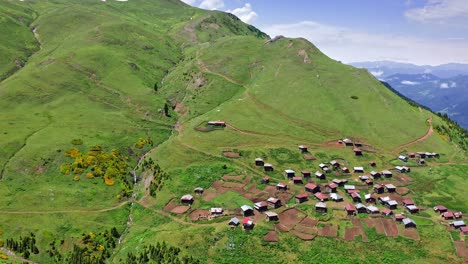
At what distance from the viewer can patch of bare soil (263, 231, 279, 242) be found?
9550cm

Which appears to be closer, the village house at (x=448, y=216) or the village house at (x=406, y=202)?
the village house at (x=448, y=216)

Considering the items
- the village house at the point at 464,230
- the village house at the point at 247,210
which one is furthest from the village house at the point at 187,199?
the village house at the point at 464,230

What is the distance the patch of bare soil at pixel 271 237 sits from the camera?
95500 millimetres

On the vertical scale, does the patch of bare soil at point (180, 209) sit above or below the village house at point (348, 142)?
below

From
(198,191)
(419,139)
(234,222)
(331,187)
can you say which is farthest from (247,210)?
(419,139)

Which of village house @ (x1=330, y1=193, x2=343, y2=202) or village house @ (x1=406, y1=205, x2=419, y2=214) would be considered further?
village house @ (x1=330, y1=193, x2=343, y2=202)

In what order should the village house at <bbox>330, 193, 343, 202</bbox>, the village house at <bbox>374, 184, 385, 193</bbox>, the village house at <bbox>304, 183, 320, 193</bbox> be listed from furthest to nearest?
the village house at <bbox>374, 184, 385, 193</bbox> < the village house at <bbox>304, 183, 320, 193</bbox> < the village house at <bbox>330, 193, 343, 202</bbox>

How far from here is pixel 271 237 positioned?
9631cm

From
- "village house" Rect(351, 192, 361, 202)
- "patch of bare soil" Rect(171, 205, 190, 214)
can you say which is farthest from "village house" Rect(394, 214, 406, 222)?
"patch of bare soil" Rect(171, 205, 190, 214)

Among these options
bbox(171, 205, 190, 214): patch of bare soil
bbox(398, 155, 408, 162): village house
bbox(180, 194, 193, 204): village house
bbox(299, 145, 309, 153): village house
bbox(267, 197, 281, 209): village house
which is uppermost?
bbox(398, 155, 408, 162): village house

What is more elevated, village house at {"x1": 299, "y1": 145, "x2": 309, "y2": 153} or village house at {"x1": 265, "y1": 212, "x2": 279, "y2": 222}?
village house at {"x1": 299, "y1": 145, "x2": 309, "y2": 153}

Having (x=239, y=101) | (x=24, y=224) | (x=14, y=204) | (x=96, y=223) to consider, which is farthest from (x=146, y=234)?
(x=239, y=101)

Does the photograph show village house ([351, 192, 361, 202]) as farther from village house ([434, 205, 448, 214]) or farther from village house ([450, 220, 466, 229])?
village house ([450, 220, 466, 229])

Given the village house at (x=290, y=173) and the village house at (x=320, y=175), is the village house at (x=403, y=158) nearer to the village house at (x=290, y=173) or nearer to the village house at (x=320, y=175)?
the village house at (x=320, y=175)
